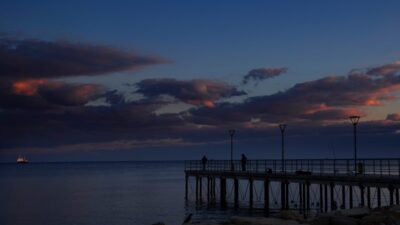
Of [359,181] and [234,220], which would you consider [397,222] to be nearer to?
[234,220]

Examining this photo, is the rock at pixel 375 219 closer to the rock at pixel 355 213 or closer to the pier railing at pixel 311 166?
the rock at pixel 355 213

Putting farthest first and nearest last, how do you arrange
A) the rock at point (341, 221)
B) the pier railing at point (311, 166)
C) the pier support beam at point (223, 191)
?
the pier support beam at point (223, 191) → the pier railing at point (311, 166) → the rock at point (341, 221)

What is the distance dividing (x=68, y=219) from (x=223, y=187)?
637 inches

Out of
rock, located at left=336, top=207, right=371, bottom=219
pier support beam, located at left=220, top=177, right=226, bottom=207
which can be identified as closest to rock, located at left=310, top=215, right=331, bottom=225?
rock, located at left=336, top=207, right=371, bottom=219

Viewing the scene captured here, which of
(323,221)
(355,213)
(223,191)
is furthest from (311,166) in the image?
(323,221)

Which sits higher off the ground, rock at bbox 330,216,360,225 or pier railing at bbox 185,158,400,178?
pier railing at bbox 185,158,400,178

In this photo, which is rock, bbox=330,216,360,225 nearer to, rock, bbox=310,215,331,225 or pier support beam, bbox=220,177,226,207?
rock, bbox=310,215,331,225

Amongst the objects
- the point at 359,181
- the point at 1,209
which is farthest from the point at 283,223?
the point at 1,209

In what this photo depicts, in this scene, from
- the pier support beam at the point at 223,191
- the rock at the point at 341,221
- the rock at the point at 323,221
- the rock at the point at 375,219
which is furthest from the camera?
the pier support beam at the point at 223,191

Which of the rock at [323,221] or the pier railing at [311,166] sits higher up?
the pier railing at [311,166]

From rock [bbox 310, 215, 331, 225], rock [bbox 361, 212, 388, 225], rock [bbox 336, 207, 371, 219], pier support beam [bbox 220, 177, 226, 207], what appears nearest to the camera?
rock [bbox 361, 212, 388, 225]

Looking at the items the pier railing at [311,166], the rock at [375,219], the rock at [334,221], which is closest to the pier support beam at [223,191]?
the pier railing at [311,166]

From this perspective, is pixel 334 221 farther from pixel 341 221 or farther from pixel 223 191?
pixel 223 191

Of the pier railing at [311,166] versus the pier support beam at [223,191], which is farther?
the pier support beam at [223,191]
